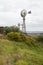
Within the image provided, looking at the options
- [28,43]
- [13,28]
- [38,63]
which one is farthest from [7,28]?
[38,63]

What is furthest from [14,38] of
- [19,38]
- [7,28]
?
[7,28]

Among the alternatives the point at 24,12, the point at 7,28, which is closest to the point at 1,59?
the point at 7,28

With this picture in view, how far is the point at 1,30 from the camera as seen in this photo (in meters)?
40.5

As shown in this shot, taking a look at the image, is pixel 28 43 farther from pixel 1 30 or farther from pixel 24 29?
pixel 24 29

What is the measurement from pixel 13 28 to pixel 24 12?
3.92 metres

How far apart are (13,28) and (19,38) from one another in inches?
319

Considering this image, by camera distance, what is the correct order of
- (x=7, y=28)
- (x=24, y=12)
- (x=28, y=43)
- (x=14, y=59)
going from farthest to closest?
(x=24, y=12)
(x=7, y=28)
(x=28, y=43)
(x=14, y=59)

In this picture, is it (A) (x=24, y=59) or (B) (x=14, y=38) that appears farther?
(B) (x=14, y=38)

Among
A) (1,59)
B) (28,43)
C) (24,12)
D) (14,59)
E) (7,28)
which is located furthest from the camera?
(24,12)

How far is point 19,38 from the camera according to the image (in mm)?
32469

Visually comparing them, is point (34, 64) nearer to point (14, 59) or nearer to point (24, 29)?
point (14, 59)

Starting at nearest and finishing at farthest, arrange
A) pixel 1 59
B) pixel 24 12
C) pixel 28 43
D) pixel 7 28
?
pixel 1 59
pixel 28 43
pixel 7 28
pixel 24 12

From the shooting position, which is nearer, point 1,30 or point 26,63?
point 26,63

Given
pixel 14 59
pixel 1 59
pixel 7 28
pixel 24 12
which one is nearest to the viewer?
pixel 1 59
